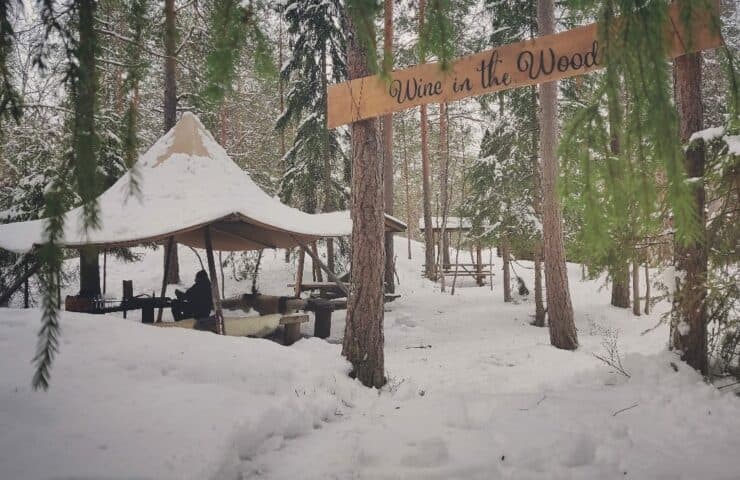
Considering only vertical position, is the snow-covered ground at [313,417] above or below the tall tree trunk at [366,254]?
below

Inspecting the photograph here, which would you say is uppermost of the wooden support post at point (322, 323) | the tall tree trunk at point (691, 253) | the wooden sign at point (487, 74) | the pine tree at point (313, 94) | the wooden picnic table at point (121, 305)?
the pine tree at point (313, 94)

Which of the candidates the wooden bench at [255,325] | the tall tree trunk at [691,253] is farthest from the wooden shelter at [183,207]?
the tall tree trunk at [691,253]

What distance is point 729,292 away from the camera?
399cm

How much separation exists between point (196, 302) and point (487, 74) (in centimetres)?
653

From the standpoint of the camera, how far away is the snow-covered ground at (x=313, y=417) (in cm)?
280

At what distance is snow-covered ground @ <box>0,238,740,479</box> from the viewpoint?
280cm

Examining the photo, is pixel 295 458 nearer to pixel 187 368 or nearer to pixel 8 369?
pixel 187 368

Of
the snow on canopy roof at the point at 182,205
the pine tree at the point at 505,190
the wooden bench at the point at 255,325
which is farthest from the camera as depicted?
the pine tree at the point at 505,190

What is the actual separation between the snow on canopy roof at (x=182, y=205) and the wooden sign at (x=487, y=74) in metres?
2.74

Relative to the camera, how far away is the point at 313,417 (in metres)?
3.92

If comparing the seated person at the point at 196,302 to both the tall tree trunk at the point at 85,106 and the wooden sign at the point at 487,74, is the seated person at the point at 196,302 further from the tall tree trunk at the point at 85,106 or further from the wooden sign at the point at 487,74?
the tall tree trunk at the point at 85,106

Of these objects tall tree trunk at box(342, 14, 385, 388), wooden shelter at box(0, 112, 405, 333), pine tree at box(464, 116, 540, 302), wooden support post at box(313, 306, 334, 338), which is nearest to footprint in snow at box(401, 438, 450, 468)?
tall tree trunk at box(342, 14, 385, 388)

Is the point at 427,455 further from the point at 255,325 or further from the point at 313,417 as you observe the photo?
the point at 255,325

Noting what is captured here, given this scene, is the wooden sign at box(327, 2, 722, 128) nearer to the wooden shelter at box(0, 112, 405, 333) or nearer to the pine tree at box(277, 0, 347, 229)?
the wooden shelter at box(0, 112, 405, 333)
